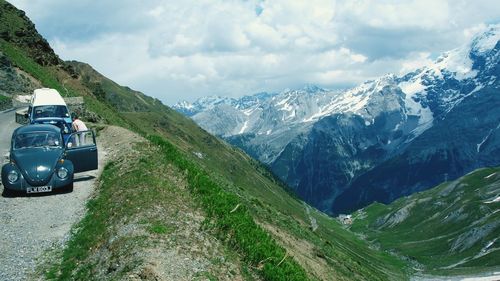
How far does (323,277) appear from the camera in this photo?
38.4m

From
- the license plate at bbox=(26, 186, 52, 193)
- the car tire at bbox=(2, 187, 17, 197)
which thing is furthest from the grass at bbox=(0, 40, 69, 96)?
the license plate at bbox=(26, 186, 52, 193)

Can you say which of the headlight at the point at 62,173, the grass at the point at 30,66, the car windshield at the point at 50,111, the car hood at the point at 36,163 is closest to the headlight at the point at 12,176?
the car hood at the point at 36,163

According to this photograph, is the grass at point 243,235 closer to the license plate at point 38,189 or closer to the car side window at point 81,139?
the license plate at point 38,189

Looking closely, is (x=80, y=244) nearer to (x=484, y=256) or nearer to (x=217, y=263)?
(x=217, y=263)

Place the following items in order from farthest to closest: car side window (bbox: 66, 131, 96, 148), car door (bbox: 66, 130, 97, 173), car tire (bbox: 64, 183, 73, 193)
Result: car side window (bbox: 66, 131, 96, 148), car door (bbox: 66, 130, 97, 173), car tire (bbox: 64, 183, 73, 193)

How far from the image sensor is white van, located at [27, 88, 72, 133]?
43312 mm

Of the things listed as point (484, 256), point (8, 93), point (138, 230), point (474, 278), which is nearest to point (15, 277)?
point (138, 230)

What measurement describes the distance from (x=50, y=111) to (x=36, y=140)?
15.1 metres

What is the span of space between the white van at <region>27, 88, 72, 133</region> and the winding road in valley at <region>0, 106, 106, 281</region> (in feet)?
40.3

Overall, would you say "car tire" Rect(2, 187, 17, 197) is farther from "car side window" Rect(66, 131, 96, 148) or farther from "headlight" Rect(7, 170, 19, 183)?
"car side window" Rect(66, 131, 96, 148)

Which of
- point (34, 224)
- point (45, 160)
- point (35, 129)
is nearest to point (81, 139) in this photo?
point (35, 129)

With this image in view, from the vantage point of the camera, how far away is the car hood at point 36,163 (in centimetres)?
2758

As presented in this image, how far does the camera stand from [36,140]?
100ft

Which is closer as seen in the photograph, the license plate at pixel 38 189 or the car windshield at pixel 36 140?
the license plate at pixel 38 189
